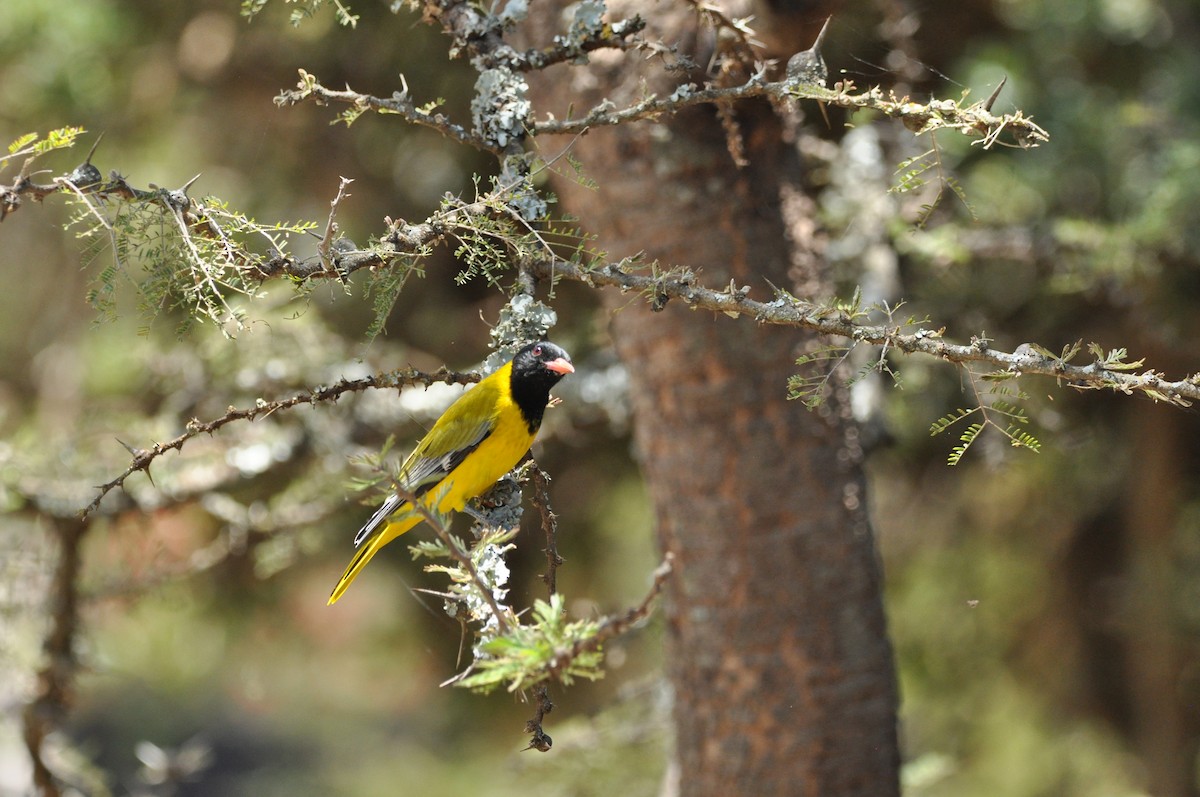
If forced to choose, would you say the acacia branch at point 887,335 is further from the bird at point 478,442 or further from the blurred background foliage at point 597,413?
the blurred background foliage at point 597,413

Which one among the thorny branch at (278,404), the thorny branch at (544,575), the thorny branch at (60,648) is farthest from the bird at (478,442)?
the thorny branch at (60,648)

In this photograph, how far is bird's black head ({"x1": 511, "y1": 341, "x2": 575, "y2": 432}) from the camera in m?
2.68

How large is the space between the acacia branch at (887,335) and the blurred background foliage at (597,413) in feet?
4.57

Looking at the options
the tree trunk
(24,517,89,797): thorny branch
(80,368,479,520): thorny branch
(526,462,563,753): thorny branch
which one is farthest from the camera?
(24,517,89,797): thorny branch

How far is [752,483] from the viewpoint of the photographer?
128 inches

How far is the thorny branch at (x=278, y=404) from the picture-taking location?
184 cm

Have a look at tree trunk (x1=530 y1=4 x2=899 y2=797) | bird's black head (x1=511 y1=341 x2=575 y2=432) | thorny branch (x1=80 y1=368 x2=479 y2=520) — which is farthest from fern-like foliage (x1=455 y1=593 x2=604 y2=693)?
tree trunk (x1=530 y1=4 x2=899 y2=797)

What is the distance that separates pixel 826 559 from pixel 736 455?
1.32ft

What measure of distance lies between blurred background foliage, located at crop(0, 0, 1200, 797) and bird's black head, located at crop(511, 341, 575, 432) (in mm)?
810

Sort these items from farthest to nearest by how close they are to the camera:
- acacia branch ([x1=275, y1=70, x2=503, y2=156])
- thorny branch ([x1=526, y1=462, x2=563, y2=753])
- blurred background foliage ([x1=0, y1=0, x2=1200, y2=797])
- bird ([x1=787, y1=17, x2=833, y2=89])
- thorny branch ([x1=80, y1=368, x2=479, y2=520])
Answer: blurred background foliage ([x1=0, y1=0, x2=1200, y2=797])
bird ([x1=787, y1=17, x2=833, y2=89])
acacia branch ([x1=275, y1=70, x2=503, y2=156])
thorny branch ([x1=80, y1=368, x2=479, y2=520])
thorny branch ([x1=526, y1=462, x2=563, y2=753])

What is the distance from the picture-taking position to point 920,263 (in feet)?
14.8

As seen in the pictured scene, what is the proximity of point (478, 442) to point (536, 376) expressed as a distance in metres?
0.22

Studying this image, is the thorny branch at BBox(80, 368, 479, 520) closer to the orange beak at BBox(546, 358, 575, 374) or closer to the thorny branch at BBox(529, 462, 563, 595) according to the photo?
the thorny branch at BBox(529, 462, 563, 595)

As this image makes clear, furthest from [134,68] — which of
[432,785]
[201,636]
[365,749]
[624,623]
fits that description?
[365,749]
